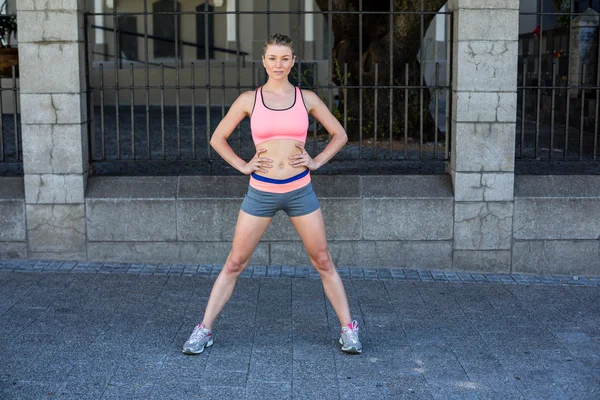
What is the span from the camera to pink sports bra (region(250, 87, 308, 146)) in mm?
5359

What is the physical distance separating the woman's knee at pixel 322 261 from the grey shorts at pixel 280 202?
281 mm

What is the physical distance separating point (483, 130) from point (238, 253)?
309 cm

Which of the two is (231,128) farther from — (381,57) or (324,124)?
(381,57)

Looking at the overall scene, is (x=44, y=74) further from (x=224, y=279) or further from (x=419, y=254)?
(x=419, y=254)

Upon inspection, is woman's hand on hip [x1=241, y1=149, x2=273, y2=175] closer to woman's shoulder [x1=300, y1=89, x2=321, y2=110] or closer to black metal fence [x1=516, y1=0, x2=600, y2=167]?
woman's shoulder [x1=300, y1=89, x2=321, y2=110]

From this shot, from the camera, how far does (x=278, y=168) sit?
5.40 metres

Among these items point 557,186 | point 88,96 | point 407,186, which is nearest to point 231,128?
point 407,186

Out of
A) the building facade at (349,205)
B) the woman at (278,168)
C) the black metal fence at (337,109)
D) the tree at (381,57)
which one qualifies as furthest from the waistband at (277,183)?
the tree at (381,57)

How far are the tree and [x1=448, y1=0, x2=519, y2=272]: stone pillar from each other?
2.52 meters

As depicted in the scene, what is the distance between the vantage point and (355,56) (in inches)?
454

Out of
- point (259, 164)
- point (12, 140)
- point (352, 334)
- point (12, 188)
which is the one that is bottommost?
point (352, 334)

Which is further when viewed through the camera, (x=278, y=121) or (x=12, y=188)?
(x=12, y=188)

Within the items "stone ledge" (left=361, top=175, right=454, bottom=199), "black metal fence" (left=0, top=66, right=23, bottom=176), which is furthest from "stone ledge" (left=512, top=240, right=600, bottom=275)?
"black metal fence" (left=0, top=66, right=23, bottom=176)

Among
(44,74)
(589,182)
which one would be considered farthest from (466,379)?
(44,74)
